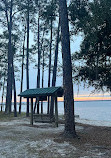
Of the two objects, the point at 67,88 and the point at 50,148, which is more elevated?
the point at 67,88

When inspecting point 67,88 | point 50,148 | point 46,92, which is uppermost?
Result: point 67,88

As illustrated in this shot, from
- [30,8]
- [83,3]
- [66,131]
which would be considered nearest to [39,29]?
[30,8]

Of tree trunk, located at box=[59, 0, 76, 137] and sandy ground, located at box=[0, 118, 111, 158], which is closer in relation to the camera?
sandy ground, located at box=[0, 118, 111, 158]

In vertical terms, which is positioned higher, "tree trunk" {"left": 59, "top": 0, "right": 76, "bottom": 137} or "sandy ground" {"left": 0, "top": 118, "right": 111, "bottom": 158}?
"tree trunk" {"left": 59, "top": 0, "right": 76, "bottom": 137}

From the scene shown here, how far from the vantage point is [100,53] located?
433 inches

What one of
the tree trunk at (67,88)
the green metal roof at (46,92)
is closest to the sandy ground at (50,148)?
the tree trunk at (67,88)

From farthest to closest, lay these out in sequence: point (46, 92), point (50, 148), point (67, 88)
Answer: point (46, 92)
point (67, 88)
point (50, 148)

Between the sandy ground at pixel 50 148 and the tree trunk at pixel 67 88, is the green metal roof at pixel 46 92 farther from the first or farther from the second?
the sandy ground at pixel 50 148

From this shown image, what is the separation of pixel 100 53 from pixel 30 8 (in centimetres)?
1468

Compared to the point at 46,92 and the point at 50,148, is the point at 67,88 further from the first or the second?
the point at 46,92

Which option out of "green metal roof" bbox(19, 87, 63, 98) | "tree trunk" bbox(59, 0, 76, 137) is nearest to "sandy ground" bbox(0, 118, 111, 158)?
"tree trunk" bbox(59, 0, 76, 137)

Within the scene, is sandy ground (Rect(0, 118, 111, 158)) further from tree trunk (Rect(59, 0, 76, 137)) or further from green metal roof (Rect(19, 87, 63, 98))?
green metal roof (Rect(19, 87, 63, 98))

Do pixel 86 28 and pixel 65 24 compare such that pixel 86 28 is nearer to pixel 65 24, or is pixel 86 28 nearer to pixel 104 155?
pixel 65 24

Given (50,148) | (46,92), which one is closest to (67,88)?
(50,148)
